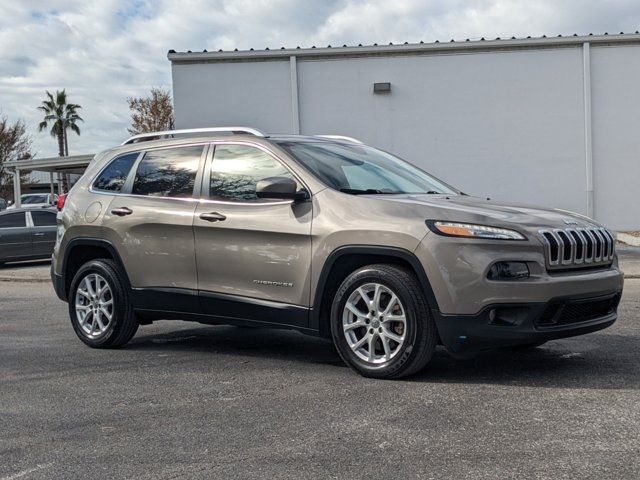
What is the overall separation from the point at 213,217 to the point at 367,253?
4.63ft

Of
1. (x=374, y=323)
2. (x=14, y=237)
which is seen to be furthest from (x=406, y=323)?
(x=14, y=237)

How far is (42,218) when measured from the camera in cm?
1833

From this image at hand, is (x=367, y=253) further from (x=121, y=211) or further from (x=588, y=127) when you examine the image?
(x=588, y=127)

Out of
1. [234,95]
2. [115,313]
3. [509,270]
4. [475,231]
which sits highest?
[234,95]

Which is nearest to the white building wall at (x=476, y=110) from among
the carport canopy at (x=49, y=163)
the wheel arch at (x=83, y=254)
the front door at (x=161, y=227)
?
the carport canopy at (x=49, y=163)

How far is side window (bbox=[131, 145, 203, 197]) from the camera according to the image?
20.8ft

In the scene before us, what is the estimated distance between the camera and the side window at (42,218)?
18.2 meters

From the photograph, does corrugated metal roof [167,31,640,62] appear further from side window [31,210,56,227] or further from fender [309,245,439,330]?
fender [309,245,439,330]

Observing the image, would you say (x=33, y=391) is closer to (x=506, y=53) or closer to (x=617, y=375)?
(x=617, y=375)

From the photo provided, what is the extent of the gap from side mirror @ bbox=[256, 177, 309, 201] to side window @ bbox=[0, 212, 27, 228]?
1404 centimetres

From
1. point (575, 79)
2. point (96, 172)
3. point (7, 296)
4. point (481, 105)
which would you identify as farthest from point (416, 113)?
point (96, 172)

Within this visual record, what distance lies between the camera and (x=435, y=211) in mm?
5031

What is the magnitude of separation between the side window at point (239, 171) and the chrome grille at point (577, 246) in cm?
204

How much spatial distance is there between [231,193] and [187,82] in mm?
15007
